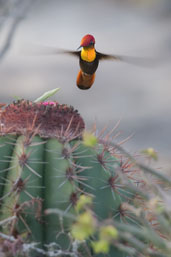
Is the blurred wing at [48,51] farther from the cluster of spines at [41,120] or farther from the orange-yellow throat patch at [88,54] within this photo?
the cluster of spines at [41,120]

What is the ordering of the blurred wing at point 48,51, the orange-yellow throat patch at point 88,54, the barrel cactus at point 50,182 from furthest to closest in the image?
the orange-yellow throat patch at point 88,54 → the blurred wing at point 48,51 → the barrel cactus at point 50,182

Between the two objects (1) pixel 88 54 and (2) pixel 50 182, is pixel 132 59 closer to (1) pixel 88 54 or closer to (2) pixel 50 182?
(1) pixel 88 54

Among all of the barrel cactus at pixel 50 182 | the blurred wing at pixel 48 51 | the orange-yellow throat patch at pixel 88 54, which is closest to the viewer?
the barrel cactus at pixel 50 182

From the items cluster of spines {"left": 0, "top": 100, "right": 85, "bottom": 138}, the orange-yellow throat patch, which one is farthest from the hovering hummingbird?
cluster of spines {"left": 0, "top": 100, "right": 85, "bottom": 138}

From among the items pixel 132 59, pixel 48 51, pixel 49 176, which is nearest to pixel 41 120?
pixel 49 176

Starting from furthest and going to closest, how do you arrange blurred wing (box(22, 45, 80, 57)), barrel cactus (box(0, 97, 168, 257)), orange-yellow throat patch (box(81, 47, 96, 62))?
orange-yellow throat patch (box(81, 47, 96, 62)) < blurred wing (box(22, 45, 80, 57)) < barrel cactus (box(0, 97, 168, 257))

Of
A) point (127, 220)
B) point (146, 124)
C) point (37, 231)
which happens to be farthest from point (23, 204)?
point (146, 124)

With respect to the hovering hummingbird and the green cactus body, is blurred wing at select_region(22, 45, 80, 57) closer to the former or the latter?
the hovering hummingbird

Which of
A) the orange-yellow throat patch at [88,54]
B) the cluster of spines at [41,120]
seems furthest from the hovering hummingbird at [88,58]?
the cluster of spines at [41,120]
